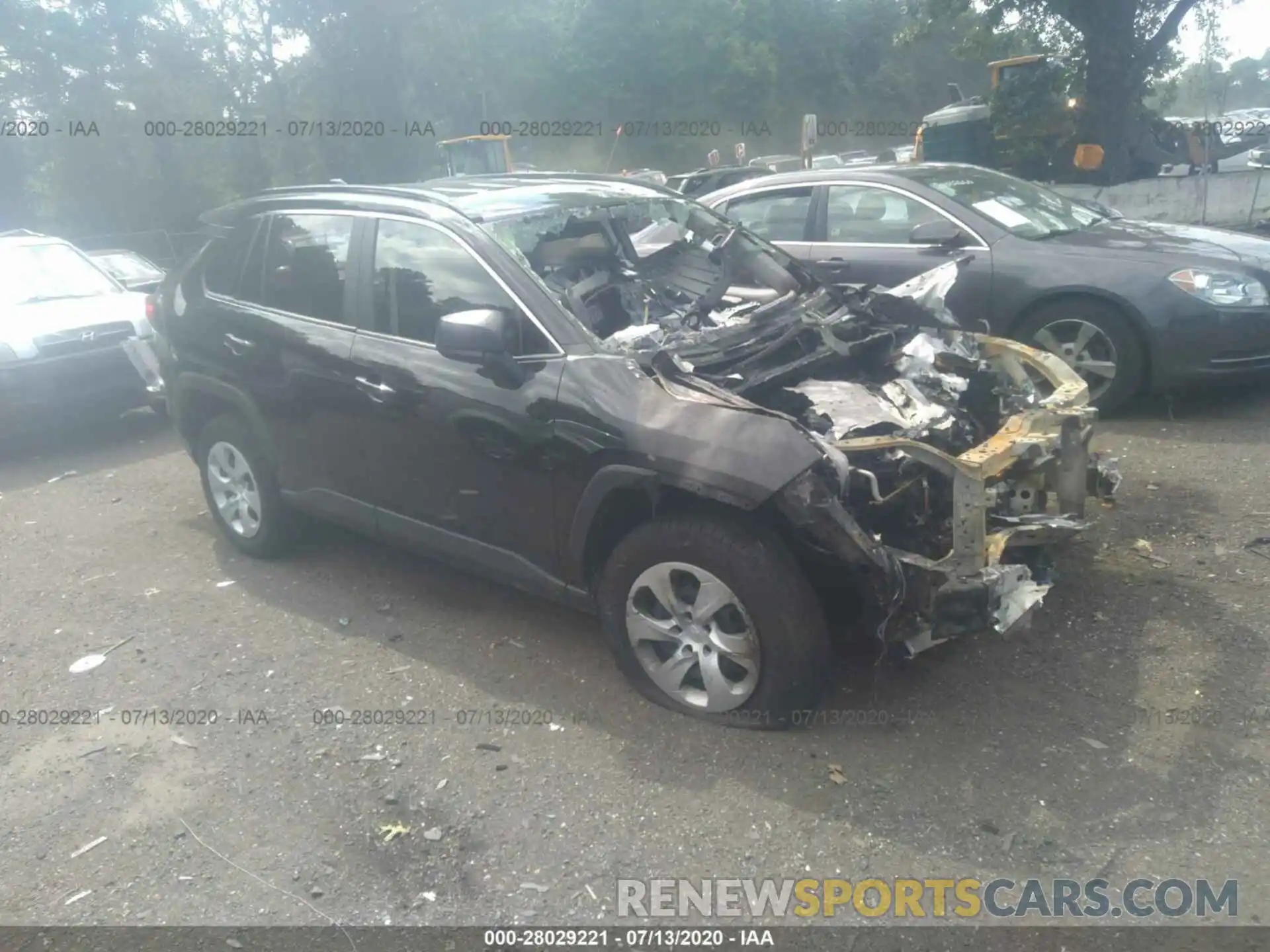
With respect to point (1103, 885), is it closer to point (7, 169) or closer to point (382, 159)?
point (7, 169)

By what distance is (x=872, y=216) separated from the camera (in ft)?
22.7

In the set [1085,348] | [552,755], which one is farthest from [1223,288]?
[552,755]

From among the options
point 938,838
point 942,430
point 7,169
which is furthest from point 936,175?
point 7,169

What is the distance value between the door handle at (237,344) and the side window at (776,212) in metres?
3.72

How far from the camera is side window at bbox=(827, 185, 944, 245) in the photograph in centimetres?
672

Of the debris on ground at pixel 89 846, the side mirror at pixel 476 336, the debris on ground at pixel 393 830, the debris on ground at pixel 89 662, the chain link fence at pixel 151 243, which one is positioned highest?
the side mirror at pixel 476 336

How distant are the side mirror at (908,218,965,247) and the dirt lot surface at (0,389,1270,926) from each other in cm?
226

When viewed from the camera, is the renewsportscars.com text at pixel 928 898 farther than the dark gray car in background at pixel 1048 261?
No

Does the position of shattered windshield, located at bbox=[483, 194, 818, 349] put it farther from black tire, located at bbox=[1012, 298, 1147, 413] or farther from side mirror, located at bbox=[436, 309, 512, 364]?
black tire, located at bbox=[1012, 298, 1147, 413]

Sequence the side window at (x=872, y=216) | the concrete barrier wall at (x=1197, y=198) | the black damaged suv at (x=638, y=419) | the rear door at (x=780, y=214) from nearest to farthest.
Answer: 1. the black damaged suv at (x=638, y=419)
2. the side window at (x=872, y=216)
3. the rear door at (x=780, y=214)
4. the concrete barrier wall at (x=1197, y=198)

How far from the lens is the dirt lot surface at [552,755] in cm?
292

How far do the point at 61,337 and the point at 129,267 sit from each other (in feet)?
16.4

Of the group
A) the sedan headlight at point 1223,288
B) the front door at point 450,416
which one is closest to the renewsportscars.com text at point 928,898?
the front door at point 450,416

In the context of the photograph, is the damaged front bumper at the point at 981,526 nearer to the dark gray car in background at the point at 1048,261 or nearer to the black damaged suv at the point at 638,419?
the black damaged suv at the point at 638,419
